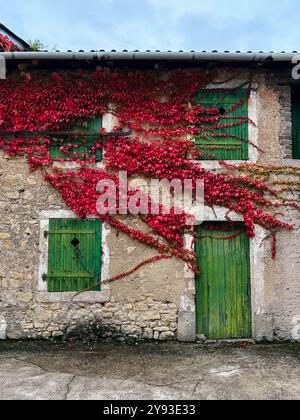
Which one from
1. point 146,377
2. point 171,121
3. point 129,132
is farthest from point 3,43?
point 146,377

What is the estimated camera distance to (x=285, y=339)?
18.7 ft

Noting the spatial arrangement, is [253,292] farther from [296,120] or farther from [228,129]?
[296,120]

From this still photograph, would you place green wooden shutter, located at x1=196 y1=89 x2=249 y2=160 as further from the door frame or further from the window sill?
the window sill

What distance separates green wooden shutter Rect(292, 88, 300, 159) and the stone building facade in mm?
487

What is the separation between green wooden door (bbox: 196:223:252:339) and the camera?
5.84 m

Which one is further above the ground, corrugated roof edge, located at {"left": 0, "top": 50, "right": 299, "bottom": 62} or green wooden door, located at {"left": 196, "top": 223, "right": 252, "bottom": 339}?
corrugated roof edge, located at {"left": 0, "top": 50, "right": 299, "bottom": 62}

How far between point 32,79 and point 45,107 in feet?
1.97

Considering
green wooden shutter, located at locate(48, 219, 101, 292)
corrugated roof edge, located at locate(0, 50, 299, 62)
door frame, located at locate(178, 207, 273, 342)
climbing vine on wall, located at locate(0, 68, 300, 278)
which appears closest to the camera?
corrugated roof edge, located at locate(0, 50, 299, 62)

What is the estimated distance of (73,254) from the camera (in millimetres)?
5832

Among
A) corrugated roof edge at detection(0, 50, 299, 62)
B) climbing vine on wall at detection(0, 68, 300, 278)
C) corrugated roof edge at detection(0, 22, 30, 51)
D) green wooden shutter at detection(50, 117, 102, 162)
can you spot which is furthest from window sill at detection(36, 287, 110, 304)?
corrugated roof edge at detection(0, 22, 30, 51)

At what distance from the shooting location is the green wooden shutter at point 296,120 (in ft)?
20.8

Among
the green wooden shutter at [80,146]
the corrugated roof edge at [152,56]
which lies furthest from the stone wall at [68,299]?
the corrugated roof edge at [152,56]

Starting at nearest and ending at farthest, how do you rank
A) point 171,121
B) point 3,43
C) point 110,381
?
1. point 110,381
2. point 171,121
3. point 3,43

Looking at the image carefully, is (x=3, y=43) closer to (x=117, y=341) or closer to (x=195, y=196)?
(x=195, y=196)
